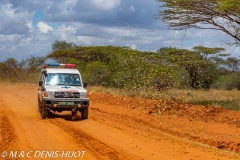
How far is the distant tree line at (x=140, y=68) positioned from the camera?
28.7m

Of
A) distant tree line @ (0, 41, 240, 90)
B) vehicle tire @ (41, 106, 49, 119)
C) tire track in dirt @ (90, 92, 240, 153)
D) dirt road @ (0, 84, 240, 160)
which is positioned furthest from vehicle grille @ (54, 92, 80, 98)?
distant tree line @ (0, 41, 240, 90)

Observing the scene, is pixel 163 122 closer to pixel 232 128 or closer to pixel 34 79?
pixel 232 128

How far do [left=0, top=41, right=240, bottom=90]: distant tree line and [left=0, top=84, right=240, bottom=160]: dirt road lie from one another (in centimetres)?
823

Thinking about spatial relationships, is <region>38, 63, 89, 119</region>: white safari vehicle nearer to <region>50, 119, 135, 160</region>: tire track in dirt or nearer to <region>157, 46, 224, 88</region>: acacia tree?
<region>50, 119, 135, 160</region>: tire track in dirt

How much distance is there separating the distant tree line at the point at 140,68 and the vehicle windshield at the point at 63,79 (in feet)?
32.6

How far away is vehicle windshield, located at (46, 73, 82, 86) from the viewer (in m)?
16.2

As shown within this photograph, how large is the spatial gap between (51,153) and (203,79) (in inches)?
1445

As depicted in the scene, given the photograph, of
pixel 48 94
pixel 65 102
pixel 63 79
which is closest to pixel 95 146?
pixel 65 102

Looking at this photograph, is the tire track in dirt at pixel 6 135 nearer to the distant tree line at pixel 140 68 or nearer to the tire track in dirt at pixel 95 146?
the tire track in dirt at pixel 95 146

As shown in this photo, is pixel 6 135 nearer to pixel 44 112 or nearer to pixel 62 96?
pixel 44 112

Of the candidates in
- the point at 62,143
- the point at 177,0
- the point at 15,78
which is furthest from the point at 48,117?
the point at 15,78

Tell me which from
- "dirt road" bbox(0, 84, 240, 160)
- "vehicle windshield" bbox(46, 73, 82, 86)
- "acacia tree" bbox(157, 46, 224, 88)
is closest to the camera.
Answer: "dirt road" bbox(0, 84, 240, 160)

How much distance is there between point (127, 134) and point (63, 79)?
17.1 ft

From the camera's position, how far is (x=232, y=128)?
1484cm
